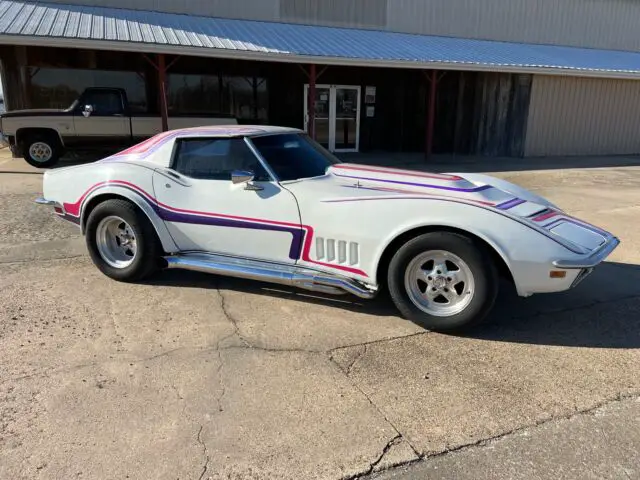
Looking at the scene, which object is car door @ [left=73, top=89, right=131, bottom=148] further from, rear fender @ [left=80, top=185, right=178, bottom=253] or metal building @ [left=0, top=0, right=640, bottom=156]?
rear fender @ [left=80, top=185, right=178, bottom=253]

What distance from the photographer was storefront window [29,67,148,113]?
1422 centimetres

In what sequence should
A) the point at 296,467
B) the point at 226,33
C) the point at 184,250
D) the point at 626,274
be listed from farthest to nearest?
1. the point at 226,33
2. the point at 626,274
3. the point at 184,250
4. the point at 296,467

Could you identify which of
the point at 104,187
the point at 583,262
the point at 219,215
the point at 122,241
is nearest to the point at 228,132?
the point at 219,215

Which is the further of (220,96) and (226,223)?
(220,96)

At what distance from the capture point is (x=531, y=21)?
1934cm

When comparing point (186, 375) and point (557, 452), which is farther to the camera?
point (186, 375)

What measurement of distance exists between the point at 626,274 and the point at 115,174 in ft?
16.8

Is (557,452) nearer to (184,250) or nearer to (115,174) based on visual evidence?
(184,250)

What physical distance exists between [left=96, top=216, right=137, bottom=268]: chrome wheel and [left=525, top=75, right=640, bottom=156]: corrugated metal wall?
15.1 meters

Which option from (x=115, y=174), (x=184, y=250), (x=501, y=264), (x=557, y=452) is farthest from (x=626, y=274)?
(x=115, y=174)

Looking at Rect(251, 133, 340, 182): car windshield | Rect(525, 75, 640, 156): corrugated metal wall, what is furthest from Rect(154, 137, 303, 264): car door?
Rect(525, 75, 640, 156): corrugated metal wall

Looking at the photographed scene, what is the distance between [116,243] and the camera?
482cm

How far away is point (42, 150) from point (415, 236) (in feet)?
37.1

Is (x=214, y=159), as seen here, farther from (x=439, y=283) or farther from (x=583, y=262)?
(x=583, y=262)
